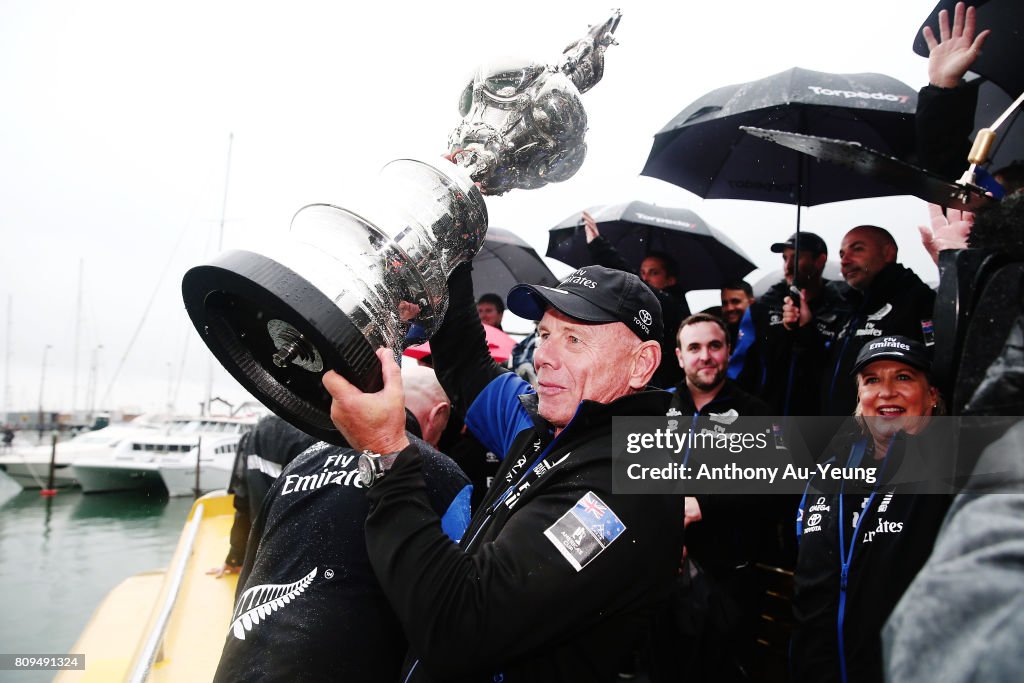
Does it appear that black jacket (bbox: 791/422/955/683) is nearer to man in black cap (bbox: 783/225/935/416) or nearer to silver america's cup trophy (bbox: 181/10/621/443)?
man in black cap (bbox: 783/225/935/416)

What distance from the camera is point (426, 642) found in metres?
1.27

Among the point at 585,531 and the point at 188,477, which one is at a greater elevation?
the point at 585,531

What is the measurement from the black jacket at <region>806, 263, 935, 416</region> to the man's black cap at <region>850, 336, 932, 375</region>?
0.57m

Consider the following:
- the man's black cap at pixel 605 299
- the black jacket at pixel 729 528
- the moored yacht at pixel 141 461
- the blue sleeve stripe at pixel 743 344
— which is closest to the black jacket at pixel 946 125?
the man's black cap at pixel 605 299

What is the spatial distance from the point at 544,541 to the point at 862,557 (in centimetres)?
163

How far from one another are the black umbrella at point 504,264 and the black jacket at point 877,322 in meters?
3.03

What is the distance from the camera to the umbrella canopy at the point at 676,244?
5.75 meters

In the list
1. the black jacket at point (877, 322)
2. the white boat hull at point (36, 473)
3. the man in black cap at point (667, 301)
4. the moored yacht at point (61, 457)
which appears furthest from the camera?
the white boat hull at point (36, 473)

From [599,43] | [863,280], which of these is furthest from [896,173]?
[863,280]

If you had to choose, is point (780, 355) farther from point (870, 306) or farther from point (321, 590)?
point (321, 590)

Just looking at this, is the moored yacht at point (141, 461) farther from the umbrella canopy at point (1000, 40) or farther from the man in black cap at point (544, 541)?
the umbrella canopy at point (1000, 40)

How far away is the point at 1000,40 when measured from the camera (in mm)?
2205

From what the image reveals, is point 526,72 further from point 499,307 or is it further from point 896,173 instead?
point 499,307

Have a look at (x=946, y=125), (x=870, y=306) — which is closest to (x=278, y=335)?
(x=946, y=125)
